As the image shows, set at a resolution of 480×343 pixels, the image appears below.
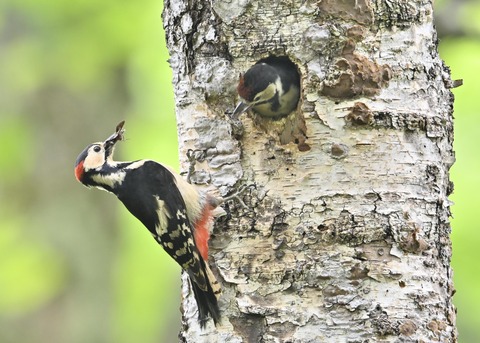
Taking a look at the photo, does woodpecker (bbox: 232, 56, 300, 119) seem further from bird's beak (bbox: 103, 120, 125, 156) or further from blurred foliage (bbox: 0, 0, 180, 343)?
blurred foliage (bbox: 0, 0, 180, 343)

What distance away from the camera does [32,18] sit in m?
9.06

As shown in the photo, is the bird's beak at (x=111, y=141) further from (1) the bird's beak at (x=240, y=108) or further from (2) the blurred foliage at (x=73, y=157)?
(2) the blurred foliage at (x=73, y=157)

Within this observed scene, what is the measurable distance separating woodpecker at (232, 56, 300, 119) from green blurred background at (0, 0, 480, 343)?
5.02 m

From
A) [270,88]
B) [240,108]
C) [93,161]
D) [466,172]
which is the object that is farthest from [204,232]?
[466,172]

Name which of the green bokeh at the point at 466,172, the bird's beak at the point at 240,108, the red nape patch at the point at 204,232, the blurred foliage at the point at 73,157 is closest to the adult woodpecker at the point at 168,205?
the red nape patch at the point at 204,232

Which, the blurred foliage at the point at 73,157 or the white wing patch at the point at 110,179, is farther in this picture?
the blurred foliage at the point at 73,157

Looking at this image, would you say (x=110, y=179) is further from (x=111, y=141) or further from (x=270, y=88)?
(x=270, y=88)

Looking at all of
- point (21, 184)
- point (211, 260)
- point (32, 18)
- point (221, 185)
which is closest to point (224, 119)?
point (221, 185)

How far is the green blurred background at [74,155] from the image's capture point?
9.24 m

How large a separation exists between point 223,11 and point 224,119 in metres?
0.50

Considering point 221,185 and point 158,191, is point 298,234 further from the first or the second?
point 158,191

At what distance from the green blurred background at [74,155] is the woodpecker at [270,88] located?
16.5 ft

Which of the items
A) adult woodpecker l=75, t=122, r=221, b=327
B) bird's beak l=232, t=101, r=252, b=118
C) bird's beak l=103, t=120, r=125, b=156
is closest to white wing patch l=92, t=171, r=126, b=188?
adult woodpecker l=75, t=122, r=221, b=327

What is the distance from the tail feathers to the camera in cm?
404
